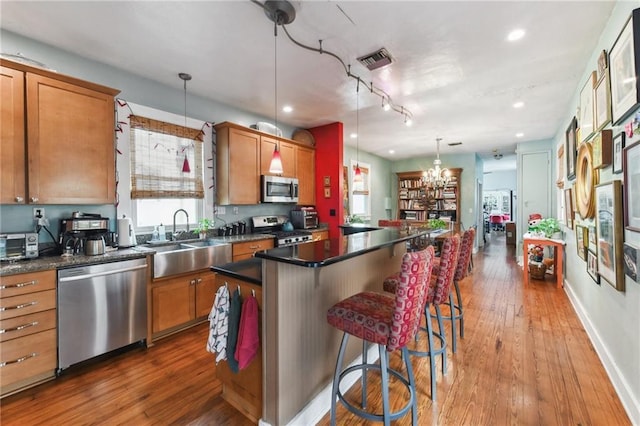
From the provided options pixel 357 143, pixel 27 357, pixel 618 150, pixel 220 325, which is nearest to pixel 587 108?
pixel 618 150

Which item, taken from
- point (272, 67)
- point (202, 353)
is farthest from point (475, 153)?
point (202, 353)

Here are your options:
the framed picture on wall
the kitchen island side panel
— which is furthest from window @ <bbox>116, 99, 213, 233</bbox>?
the framed picture on wall

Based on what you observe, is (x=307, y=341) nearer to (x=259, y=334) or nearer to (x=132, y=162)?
(x=259, y=334)

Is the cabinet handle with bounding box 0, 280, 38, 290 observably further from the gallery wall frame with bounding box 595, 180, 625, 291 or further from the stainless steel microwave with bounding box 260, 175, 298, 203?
the gallery wall frame with bounding box 595, 180, 625, 291

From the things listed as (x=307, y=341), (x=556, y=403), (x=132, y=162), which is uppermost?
(x=132, y=162)

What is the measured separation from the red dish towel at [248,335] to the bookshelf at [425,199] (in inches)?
295

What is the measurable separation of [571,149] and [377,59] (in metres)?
2.98

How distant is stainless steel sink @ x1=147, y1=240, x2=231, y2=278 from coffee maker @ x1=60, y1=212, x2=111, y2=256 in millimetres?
464

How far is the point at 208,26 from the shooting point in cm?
224

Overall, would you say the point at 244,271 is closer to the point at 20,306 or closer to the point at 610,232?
the point at 20,306

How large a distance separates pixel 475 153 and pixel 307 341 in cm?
783

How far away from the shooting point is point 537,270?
472 centimetres

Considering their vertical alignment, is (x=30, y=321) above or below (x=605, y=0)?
below

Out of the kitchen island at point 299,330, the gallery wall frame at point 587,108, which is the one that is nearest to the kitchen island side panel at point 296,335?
the kitchen island at point 299,330
